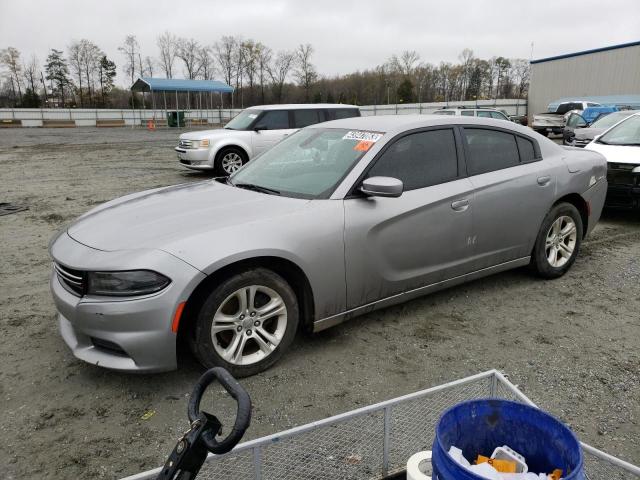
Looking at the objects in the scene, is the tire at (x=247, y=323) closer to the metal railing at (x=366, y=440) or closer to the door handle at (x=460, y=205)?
the metal railing at (x=366, y=440)

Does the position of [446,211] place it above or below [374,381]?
above

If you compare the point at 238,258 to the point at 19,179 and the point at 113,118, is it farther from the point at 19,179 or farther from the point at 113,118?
the point at 113,118

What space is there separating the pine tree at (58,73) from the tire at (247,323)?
78834 millimetres

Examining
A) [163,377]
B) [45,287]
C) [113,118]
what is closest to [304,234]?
[163,377]

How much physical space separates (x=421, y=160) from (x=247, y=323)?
1.85 meters

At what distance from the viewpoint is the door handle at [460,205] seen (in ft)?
12.6

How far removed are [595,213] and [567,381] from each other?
261cm

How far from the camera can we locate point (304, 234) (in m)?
3.18

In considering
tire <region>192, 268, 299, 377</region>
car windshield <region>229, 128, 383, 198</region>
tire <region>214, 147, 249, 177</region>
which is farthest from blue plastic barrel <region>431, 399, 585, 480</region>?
tire <region>214, 147, 249, 177</region>

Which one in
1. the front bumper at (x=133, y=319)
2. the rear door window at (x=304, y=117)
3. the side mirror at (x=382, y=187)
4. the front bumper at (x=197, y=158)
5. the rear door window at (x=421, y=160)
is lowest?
the front bumper at (x=133, y=319)

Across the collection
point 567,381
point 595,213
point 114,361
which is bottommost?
point 567,381

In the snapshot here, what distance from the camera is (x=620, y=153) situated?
7250 millimetres

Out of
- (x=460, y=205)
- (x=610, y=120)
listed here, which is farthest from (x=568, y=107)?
(x=460, y=205)

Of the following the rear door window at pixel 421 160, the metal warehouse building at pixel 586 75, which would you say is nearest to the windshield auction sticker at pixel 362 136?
the rear door window at pixel 421 160
